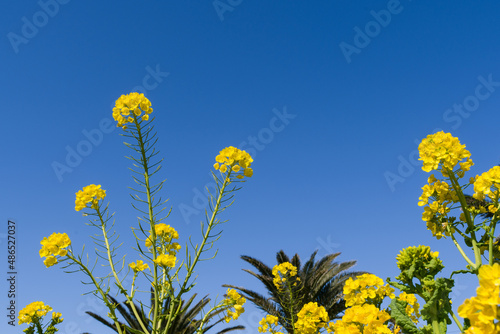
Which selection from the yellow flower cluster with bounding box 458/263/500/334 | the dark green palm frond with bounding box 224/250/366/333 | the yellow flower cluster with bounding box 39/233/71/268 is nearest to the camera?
the yellow flower cluster with bounding box 458/263/500/334

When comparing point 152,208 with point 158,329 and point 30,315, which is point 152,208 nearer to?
point 158,329

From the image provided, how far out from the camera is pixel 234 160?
2.54m

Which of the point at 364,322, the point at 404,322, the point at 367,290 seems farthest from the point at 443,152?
the point at 364,322

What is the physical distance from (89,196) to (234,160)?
1173 millimetres

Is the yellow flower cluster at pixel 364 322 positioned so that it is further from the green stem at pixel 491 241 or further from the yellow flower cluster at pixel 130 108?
the yellow flower cluster at pixel 130 108

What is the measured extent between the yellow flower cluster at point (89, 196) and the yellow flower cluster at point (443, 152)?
275 centimetres

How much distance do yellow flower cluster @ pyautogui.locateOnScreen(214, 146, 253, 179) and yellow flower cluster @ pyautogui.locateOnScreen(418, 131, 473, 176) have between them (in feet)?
5.42

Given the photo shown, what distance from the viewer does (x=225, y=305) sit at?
3.08 metres

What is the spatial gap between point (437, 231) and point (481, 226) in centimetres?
42

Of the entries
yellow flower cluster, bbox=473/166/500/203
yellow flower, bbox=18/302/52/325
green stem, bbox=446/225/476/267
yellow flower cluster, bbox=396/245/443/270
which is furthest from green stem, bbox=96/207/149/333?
yellow flower, bbox=18/302/52/325

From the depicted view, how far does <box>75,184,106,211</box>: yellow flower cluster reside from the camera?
2.69m

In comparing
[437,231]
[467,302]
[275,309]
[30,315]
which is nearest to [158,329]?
[467,302]

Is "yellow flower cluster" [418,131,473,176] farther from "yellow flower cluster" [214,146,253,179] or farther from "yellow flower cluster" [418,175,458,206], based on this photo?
"yellow flower cluster" [214,146,253,179]

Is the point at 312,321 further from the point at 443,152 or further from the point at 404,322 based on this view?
the point at 443,152
